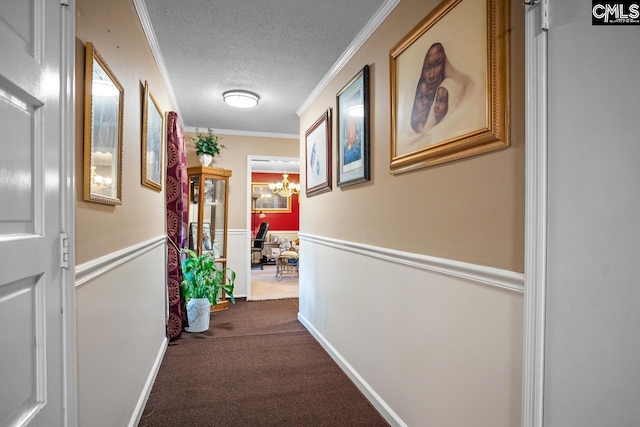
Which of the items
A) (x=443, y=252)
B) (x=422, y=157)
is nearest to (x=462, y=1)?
(x=422, y=157)

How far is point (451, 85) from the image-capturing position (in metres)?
1.40

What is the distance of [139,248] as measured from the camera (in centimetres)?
197

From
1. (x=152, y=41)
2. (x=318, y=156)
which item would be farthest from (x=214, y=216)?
(x=152, y=41)

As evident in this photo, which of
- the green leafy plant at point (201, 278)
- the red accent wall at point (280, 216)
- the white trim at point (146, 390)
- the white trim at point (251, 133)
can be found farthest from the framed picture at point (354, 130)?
the red accent wall at point (280, 216)

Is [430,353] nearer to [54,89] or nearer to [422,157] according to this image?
[422,157]

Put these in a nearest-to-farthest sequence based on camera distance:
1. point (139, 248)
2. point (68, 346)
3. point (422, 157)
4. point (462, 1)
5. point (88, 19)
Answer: point (68, 346) < point (88, 19) < point (462, 1) < point (422, 157) < point (139, 248)

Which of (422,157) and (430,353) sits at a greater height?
(422,157)

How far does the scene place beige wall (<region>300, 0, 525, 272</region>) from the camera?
112 centimetres

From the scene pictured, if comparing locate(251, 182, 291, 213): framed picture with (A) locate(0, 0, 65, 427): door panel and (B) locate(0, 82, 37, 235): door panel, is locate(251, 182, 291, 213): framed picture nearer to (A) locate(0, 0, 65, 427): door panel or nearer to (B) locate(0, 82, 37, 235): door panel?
(A) locate(0, 0, 65, 427): door panel

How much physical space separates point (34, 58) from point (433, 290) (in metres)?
1.53

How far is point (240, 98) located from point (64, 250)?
261 cm

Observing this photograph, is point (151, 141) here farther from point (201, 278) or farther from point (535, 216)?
point (535, 216)

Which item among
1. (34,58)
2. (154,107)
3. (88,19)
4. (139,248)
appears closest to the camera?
(34,58)

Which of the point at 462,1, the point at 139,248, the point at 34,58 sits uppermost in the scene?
the point at 462,1
